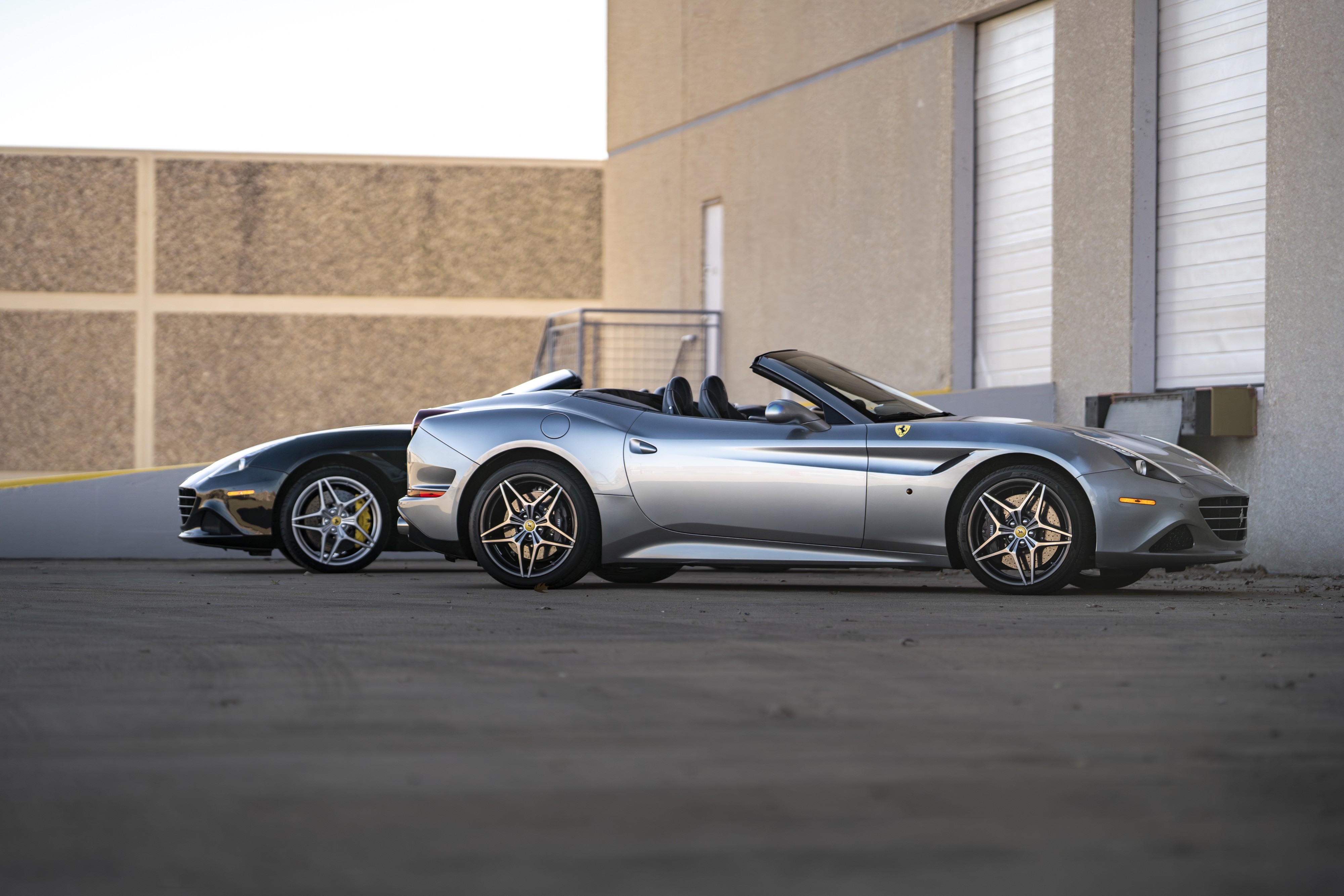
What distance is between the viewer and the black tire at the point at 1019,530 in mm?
7207

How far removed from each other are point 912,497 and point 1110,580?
153 centimetres

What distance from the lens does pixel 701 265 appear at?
59.7 ft

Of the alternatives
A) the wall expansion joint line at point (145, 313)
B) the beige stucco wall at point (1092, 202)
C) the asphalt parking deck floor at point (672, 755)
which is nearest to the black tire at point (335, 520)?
the asphalt parking deck floor at point (672, 755)

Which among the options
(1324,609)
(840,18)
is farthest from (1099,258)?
(1324,609)

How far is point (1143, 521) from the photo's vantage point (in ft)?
23.3

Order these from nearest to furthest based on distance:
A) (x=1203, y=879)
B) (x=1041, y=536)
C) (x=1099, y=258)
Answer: (x=1203, y=879)
(x=1041, y=536)
(x=1099, y=258)

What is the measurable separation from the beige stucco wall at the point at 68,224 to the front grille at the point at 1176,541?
55.6ft

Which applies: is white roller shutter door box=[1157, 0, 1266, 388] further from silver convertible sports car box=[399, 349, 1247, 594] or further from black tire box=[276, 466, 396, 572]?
black tire box=[276, 466, 396, 572]

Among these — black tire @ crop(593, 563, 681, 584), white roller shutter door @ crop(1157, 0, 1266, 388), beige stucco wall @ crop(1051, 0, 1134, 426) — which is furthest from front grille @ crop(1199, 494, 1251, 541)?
beige stucco wall @ crop(1051, 0, 1134, 426)

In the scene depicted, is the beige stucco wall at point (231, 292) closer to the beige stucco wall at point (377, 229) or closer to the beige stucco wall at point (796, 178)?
the beige stucco wall at point (377, 229)

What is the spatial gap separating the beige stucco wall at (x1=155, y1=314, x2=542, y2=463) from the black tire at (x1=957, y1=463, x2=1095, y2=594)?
46.6 ft

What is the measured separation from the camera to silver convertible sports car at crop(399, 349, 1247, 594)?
23.6 ft

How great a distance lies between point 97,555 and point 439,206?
9.37 metres

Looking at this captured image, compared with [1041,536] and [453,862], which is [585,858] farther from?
[1041,536]
